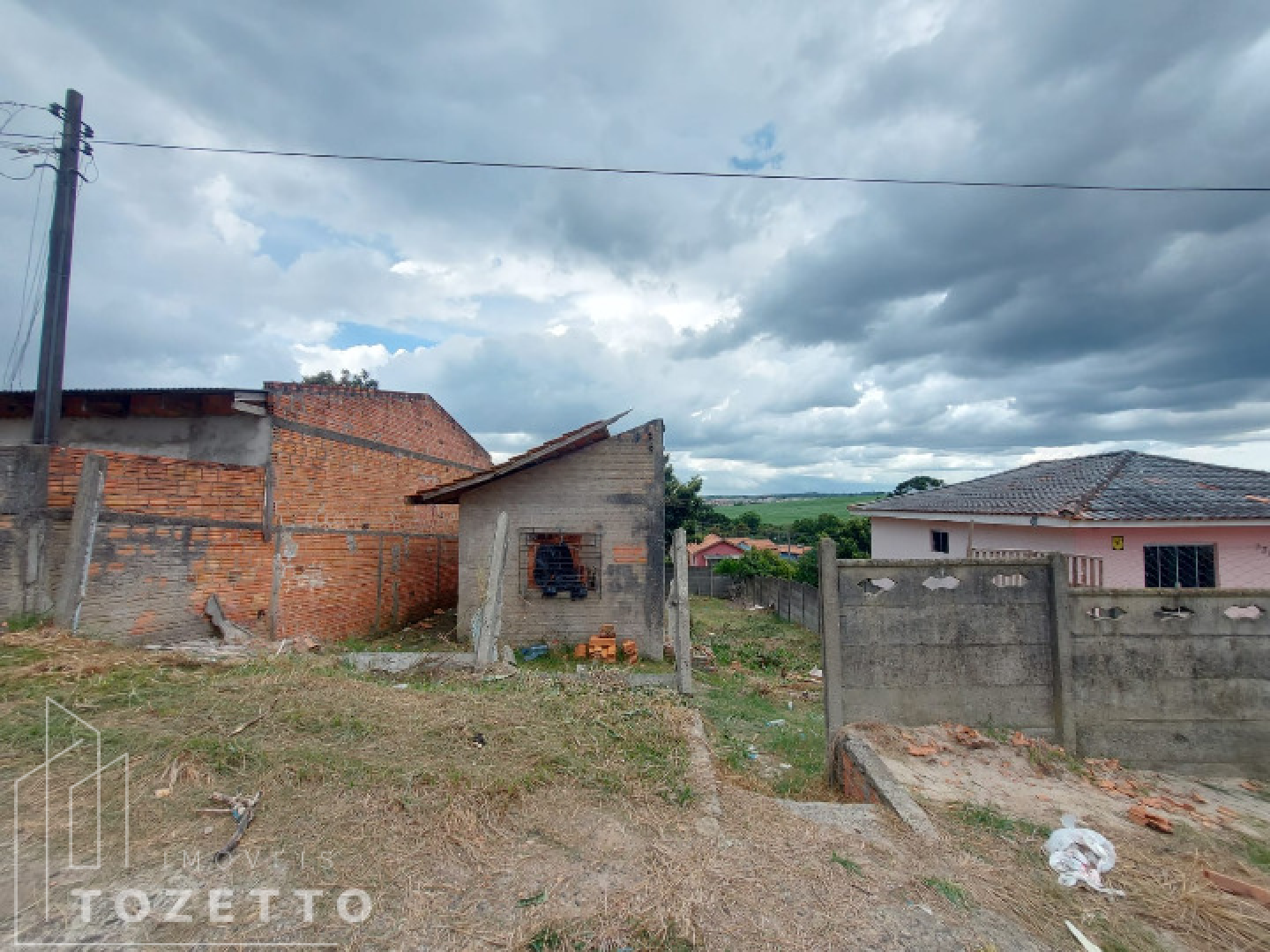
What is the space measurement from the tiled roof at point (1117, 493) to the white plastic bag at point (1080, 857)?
7.59m

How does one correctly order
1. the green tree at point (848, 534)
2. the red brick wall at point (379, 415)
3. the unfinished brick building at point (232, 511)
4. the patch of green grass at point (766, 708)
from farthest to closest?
the green tree at point (848, 534), the red brick wall at point (379, 415), the unfinished brick building at point (232, 511), the patch of green grass at point (766, 708)

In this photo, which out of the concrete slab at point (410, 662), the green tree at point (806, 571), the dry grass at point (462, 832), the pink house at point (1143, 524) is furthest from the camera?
the green tree at point (806, 571)

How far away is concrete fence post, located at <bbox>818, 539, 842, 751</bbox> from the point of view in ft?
15.9

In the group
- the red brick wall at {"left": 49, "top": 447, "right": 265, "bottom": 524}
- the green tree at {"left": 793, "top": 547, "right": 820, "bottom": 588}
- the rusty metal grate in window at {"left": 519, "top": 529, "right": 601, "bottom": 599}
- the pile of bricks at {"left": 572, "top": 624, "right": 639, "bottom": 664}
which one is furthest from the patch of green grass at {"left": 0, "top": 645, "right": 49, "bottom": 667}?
the green tree at {"left": 793, "top": 547, "right": 820, "bottom": 588}

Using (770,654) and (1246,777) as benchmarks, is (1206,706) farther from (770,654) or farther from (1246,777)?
(770,654)

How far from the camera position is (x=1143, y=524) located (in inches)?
366

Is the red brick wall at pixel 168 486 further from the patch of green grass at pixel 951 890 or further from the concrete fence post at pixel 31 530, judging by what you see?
the patch of green grass at pixel 951 890

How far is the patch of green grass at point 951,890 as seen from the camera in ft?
8.98

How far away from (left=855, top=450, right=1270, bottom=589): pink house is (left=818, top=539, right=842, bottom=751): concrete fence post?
15.5ft

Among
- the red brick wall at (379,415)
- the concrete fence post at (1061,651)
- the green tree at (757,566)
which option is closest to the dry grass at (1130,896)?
the concrete fence post at (1061,651)

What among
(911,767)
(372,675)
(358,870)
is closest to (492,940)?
(358,870)

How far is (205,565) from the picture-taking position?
7523 mm

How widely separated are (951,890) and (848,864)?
1.51 feet

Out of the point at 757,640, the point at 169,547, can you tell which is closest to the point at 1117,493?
the point at 757,640
